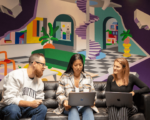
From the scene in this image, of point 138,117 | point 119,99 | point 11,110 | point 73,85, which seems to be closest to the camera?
point 11,110

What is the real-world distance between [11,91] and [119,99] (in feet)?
4.81

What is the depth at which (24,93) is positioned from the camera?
2.42 m

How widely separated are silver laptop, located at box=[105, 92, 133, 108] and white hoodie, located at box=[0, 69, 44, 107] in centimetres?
99

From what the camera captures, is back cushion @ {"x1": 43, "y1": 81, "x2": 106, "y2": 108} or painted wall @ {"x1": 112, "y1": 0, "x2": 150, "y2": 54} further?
painted wall @ {"x1": 112, "y1": 0, "x2": 150, "y2": 54}

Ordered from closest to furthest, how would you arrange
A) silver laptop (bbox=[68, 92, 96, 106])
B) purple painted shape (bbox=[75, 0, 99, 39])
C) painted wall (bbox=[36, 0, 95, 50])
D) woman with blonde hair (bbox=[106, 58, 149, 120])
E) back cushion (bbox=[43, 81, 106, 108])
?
silver laptop (bbox=[68, 92, 96, 106]), woman with blonde hair (bbox=[106, 58, 149, 120]), back cushion (bbox=[43, 81, 106, 108]), painted wall (bbox=[36, 0, 95, 50]), purple painted shape (bbox=[75, 0, 99, 39])

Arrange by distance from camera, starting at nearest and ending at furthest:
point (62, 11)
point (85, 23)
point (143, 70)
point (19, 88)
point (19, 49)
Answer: point (19, 88), point (19, 49), point (62, 11), point (85, 23), point (143, 70)

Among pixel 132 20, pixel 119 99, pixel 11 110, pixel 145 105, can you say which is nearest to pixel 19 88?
pixel 11 110

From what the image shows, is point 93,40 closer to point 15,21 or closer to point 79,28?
point 79,28

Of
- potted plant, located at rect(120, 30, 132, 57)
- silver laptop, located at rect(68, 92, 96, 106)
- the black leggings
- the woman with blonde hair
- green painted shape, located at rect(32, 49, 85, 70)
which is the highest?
potted plant, located at rect(120, 30, 132, 57)

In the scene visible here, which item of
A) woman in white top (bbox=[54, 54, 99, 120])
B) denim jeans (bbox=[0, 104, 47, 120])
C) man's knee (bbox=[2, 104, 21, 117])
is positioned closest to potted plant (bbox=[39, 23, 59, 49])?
woman in white top (bbox=[54, 54, 99, 120])

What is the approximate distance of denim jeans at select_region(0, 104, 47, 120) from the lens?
85.3 inches

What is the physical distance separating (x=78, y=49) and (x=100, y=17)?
0.98 meters

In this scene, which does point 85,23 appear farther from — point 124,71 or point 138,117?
point 138,117

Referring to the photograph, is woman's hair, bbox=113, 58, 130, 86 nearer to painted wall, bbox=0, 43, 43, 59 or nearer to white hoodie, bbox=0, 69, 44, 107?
white hoodie, bbox=0, 69, 44, 107
